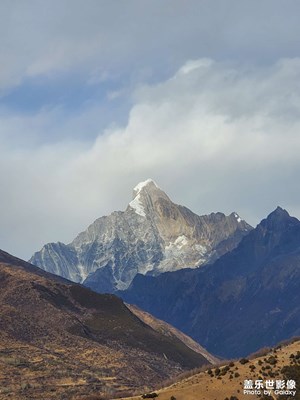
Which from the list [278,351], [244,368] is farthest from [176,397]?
[278,351]

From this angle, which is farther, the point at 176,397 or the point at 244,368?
the point at 244,368

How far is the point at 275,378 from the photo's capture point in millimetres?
129375

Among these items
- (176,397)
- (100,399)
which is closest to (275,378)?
(176,397)

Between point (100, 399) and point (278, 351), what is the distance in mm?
39972

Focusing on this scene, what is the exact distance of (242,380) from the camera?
132 m

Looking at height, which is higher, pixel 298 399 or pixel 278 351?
pixel 278 351

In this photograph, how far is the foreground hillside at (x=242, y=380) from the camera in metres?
125

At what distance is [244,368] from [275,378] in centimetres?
1025

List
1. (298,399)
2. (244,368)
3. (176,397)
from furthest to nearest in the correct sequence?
(244,368) → (176,397) → (298,399)

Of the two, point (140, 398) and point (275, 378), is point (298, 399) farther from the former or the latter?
point (140, 398)

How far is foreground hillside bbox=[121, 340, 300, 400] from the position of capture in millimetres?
125062

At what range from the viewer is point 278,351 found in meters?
150

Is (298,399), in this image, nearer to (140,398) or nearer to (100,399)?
(140,398)

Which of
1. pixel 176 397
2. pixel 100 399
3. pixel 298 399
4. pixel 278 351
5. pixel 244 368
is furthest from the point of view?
pixel 100 399
